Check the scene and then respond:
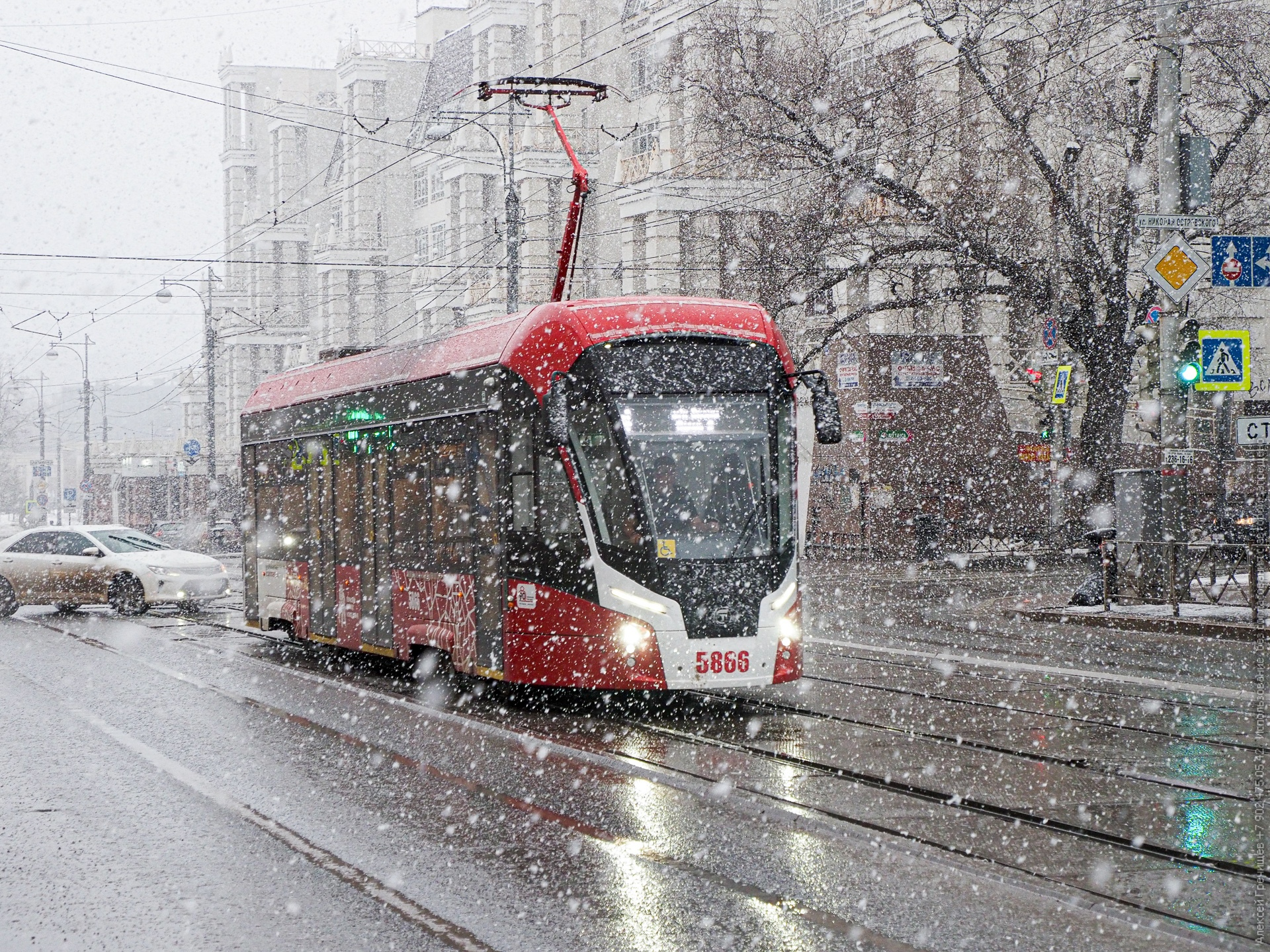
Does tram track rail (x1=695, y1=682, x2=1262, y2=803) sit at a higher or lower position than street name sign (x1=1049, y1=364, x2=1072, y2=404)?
lower

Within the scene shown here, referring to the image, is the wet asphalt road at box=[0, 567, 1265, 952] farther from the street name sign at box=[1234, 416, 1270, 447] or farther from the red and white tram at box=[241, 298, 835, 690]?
the street name sign at box=[1234, 416, 1270, 447]

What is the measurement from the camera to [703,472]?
11.8 metres

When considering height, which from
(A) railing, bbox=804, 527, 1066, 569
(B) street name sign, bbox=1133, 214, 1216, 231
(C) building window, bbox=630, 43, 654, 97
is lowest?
(A) railing, bbox=804, 527, 1066, 569

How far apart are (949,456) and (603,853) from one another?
3146 cm

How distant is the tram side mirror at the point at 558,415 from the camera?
1156cm

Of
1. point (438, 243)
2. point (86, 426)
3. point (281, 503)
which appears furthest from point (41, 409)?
point (281, 503)

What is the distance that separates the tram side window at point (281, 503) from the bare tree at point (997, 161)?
41.4 ft

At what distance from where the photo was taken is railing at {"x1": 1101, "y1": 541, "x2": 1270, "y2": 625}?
1959 cm

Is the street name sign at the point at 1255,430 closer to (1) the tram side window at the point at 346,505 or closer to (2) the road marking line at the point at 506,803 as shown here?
(1) the tram side window at the point at 346,505

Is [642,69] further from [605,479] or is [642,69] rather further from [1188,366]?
[605,479]

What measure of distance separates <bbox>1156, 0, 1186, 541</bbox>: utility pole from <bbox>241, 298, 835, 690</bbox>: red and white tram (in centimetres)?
980

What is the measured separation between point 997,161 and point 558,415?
20.2 metres

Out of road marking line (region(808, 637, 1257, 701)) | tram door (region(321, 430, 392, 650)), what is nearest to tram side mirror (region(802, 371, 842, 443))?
road marking line (region(808, 637, 1257, 701))

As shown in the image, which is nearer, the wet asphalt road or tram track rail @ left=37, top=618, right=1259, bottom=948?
the wet asphalt road
